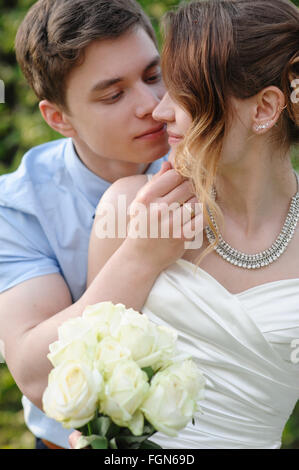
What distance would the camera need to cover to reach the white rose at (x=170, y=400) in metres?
1.17

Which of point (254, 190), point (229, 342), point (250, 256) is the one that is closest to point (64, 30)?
point (254, 190)

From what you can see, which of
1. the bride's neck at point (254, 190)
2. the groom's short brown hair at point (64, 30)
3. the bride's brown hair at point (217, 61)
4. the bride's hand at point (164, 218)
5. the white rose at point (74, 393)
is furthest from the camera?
the groom's short brown hair at point (64, 30)

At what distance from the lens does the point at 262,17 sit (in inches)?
69.4

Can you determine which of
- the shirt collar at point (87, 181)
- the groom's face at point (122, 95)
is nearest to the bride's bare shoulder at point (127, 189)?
the groom's face at point (122, 95)

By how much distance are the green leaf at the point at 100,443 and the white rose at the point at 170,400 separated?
0.10 m

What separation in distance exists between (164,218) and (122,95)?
602 mm

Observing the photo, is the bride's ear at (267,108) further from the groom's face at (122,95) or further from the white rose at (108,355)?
the white rose at (108,355)

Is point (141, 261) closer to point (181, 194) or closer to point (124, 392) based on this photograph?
point (181, 194)

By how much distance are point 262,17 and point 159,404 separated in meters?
1.19

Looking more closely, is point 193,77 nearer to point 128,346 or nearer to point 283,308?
point 283,308

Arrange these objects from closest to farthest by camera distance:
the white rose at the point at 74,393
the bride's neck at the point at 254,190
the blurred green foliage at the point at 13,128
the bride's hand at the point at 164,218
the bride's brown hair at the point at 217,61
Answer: the white rose at the point at 74,393 < the bride's brown hair at the point at 217,61 < the bride's hand at the point at 164,218 < the bride's neck at the point at 254,190 < the blurred green foliage at the point at 13,128

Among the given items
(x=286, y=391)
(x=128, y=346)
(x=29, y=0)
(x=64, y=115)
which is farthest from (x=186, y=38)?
(x=29, y=0)

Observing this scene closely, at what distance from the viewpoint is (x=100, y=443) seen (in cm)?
119

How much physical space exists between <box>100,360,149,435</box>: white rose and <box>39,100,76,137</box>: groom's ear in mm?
1491
